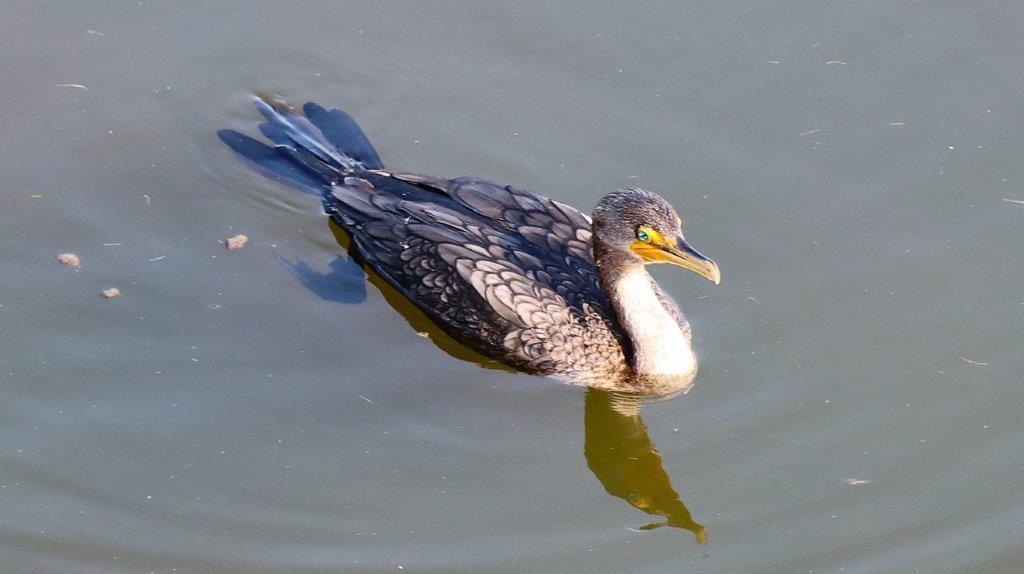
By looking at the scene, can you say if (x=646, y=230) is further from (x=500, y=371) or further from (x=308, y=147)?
(x=308, y=147)

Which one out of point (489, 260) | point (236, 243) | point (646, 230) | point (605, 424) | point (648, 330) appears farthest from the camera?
point (236, 243)

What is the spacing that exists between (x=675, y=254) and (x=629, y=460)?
1.19 metres

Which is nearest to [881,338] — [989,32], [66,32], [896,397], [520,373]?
[896,397]

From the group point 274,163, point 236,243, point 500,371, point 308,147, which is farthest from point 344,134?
point 500,371

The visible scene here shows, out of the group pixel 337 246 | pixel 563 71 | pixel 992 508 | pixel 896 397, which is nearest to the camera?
pixel 992 508

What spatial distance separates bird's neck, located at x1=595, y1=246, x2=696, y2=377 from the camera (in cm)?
825


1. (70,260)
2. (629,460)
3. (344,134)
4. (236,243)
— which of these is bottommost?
(70,260)

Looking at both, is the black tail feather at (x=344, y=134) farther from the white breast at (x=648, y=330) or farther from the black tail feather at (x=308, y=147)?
the white breast at (x=648, y=330)

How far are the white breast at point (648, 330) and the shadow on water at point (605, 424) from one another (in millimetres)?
283

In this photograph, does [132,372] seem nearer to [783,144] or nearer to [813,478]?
[813,478]

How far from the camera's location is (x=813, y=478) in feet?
25.3

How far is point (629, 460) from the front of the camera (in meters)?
8.12

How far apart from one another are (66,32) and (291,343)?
12.0ft

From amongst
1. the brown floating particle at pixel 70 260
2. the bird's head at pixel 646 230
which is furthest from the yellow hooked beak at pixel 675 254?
the brown floating particle at pixel 70 260
